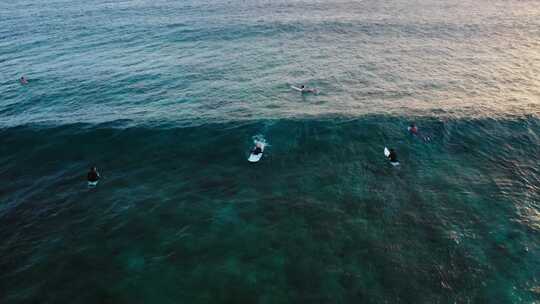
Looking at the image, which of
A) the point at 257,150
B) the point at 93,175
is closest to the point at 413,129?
the point at 257,150

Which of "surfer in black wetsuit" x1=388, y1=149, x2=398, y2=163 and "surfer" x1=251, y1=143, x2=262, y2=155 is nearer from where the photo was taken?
"surfer in black wetsuit" x1=388, y1=149, x2=398, y2=163

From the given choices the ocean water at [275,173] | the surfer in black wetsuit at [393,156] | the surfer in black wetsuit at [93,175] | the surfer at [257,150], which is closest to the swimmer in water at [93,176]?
the surfer in black wetsuit at [93,175]

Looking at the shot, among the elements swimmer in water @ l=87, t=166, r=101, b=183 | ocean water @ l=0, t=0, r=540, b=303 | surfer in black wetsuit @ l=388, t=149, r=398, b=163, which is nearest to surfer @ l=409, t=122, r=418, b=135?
ocean water @ l=0, t=0, r=540, b=303

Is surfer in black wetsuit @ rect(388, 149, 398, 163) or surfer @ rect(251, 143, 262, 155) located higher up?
surfer @ rect(251, 143, 262, 155)

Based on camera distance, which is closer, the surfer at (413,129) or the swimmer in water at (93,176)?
the swimmer in water at (93,176)

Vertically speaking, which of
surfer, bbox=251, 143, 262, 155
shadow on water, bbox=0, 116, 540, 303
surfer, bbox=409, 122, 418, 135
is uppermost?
surfer, bbox=251, 143, 262, 155

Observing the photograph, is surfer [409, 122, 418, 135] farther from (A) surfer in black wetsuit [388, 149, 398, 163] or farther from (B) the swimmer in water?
(B) the swimmer in water

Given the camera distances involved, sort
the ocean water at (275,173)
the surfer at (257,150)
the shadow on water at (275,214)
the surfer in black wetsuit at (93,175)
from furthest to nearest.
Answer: the surfer at (257,150)
the surfer in black wetsuit at (93,175)
the ocean water at (275,173)
the shadow on water at (275,214)

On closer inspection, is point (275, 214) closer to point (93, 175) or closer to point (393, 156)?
point (393, 156)

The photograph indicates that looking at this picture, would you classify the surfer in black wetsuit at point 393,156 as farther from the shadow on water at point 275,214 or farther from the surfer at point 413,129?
the surfer at point 413,129
